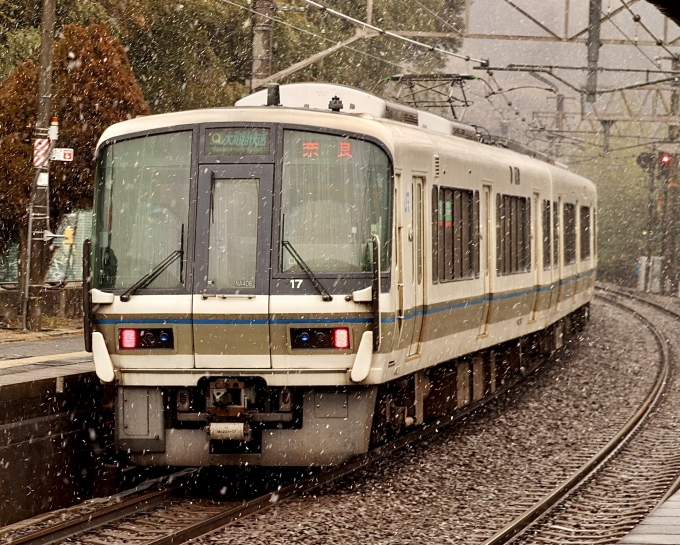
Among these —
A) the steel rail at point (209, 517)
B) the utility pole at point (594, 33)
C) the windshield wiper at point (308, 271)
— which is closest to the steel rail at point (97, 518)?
the steel rail at point (209, 517)

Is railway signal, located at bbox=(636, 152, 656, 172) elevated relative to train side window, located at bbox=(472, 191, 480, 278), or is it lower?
elevated

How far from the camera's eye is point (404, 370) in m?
10.2

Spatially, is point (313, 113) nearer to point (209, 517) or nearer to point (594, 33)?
point (209, 517)

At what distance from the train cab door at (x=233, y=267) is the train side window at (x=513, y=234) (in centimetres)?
465

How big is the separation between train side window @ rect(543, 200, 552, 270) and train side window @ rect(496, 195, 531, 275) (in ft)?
3.98

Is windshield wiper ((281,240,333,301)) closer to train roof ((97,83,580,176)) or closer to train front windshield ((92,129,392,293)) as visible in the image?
train front windshield ((92,129,392,293))

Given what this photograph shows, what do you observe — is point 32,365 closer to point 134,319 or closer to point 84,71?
point 134,319

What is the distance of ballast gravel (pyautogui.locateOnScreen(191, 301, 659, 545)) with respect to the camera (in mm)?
8352

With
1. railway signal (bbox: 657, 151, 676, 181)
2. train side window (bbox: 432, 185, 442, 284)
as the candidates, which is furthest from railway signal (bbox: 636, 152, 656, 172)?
train side window (bbox: 432, 185, 442, 284)

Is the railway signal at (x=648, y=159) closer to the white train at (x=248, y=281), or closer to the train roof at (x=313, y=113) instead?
the train roof at (x=313, y=113)

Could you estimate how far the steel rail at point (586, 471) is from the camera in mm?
8430

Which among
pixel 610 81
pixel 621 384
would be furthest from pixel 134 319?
pixel 610 81

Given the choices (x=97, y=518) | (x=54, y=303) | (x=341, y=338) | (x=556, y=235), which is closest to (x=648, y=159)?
(x=556, y=235)

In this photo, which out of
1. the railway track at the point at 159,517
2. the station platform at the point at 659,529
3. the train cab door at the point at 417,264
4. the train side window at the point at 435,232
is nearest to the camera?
the station platform at the point at 659,529
